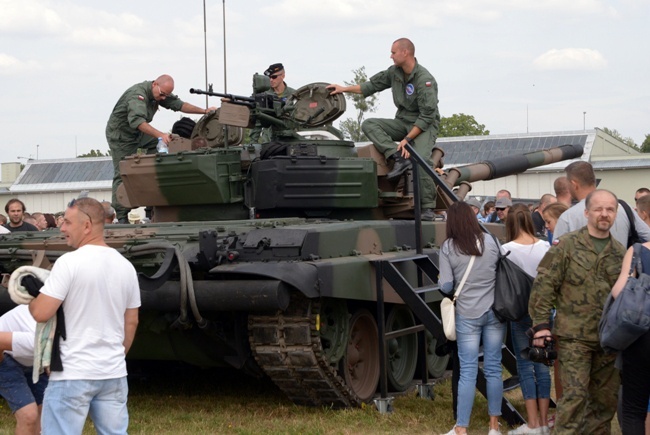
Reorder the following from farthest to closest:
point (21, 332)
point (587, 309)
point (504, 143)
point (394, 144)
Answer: point (504, 143) → point (394, 144) → point (587, 309) → point (21, 332)

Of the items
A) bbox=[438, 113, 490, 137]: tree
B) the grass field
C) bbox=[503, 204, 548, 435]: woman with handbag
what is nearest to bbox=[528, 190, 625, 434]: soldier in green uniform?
bbox=[503, 204, 548, 435]: woman with handbag

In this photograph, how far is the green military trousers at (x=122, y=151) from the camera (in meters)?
11.9

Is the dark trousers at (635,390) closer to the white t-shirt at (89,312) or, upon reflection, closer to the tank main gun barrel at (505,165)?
the white t-shirt at (89,312)

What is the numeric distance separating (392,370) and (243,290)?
106 inches

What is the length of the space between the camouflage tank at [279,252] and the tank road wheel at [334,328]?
14 millimetres

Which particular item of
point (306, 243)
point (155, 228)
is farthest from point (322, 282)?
point (155, 228)

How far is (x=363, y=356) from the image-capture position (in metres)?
9.55

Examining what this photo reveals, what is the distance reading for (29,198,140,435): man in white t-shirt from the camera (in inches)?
208

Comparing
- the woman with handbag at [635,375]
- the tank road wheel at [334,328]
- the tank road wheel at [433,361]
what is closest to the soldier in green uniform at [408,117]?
the tank road wheel at [433,361]

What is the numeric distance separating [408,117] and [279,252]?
3.71 m

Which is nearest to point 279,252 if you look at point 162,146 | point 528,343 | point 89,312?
point 528,343

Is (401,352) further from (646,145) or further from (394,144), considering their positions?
(646,145)

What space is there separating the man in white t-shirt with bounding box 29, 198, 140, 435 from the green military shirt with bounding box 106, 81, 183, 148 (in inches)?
243

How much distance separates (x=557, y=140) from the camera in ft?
131
